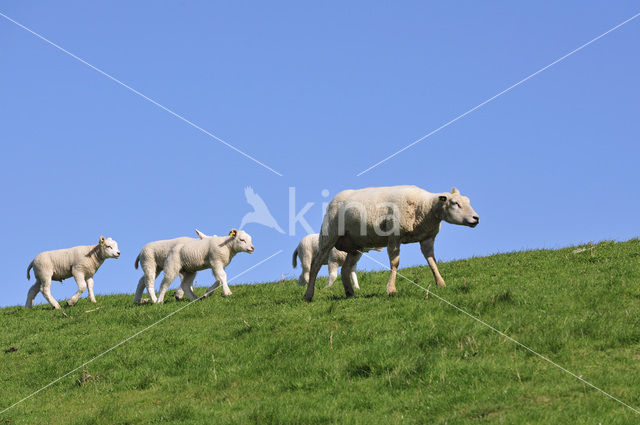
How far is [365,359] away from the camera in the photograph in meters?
11.8

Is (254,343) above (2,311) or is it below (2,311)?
below

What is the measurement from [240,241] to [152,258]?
311 cm

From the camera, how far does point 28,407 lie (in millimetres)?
13023

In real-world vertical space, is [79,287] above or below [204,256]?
below

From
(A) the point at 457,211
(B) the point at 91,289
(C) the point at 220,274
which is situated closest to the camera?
(A) the point at 457,211

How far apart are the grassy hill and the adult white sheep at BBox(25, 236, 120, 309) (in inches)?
257

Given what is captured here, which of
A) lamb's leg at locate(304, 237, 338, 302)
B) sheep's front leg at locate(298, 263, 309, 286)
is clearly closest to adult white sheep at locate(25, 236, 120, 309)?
sheep's front leg at locate(298, 263, 309, 286)

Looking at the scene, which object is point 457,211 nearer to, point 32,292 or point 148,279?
point 148,279

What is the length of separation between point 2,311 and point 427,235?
52.1 ft

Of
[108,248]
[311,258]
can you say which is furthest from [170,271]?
[108,248]

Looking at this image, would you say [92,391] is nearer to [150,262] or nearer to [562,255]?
[150,262]

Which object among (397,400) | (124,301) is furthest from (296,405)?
(124,301)

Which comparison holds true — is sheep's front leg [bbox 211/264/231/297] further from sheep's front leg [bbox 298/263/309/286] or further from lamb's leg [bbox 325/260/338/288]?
lamb's leg [bbox 325/260/338/288]

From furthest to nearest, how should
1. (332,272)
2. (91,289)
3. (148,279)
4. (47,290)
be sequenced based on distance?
1. (91,289)
2. (47,290)
3. (148,279)
4. (332,272)
